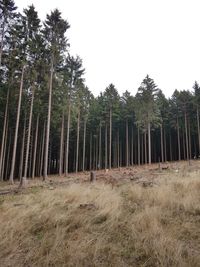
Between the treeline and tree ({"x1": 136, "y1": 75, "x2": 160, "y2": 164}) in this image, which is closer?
the treeline

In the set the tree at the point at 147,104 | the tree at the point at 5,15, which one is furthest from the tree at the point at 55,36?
the tree at the point at 147,104

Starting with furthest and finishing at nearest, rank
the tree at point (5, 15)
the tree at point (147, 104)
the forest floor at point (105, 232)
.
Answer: the tree at point (147, 104) < the tree at point (5, 15) < the forest floor at point (105, 232)

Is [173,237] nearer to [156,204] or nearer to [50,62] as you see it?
[156,204]

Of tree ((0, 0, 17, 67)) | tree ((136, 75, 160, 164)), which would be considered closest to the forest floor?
tree ((0, 0, 17, 67))

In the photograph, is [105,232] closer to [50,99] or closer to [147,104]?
[50,99]

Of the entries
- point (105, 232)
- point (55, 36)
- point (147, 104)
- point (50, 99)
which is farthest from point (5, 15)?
point (147, 104)

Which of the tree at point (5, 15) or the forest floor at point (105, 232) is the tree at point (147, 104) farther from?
the forest floor at point (105, 232)

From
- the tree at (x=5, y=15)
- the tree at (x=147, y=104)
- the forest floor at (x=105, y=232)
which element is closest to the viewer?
the forest floor at (x=105, y=232)

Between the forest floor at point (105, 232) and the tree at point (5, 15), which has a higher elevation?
the tree at point (5, 15)

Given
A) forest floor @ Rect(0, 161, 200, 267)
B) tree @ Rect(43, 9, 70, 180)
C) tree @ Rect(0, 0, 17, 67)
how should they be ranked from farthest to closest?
tree @ Rect(43, 9, 70, 180), tree @ Rect(0, 0, 17, 67), forest floor @ Rect(0, 161, 200, 267)

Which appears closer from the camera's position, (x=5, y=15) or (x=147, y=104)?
(x=5, y=15)

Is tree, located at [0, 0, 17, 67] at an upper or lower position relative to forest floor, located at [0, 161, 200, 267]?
upper

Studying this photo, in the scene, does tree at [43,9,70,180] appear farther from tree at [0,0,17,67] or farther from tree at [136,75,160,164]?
tree at [136,75,160,164]

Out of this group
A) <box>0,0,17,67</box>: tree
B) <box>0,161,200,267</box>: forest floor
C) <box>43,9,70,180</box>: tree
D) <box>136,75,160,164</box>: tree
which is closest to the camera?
<box>0,161,200,267</box>: forest floor
